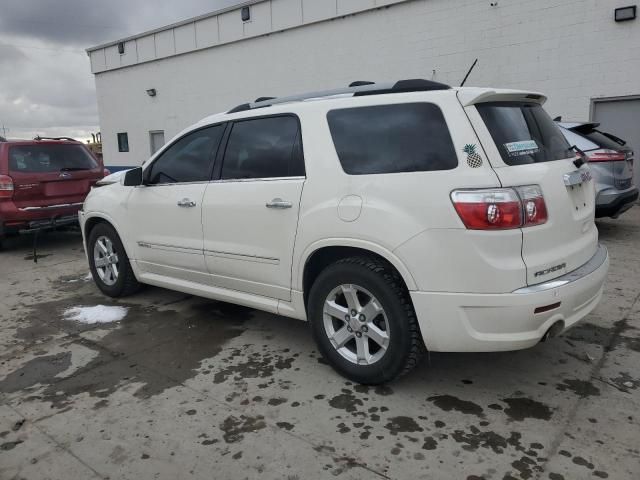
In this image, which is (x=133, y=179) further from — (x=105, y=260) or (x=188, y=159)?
(x=105, y=260)

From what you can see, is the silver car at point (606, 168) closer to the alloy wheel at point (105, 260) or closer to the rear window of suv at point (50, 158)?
the alloy wheel at point (105, 260)

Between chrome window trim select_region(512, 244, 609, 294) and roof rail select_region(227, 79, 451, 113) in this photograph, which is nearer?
chrome window trim select_region(512, 244, 609, 294)

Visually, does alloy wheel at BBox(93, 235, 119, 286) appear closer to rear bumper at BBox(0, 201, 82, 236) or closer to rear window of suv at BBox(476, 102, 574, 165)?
rear bumper at BBox(0, 201, 82, 236)

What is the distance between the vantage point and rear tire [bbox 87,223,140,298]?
494 cm

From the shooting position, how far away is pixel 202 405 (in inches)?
119

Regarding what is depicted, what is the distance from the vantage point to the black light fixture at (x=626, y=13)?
9125 mm

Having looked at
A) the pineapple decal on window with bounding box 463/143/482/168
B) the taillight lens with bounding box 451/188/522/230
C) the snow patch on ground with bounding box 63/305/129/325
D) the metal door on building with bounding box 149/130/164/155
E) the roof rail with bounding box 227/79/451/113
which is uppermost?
the metal door on building with bounding box 149/130/164/155

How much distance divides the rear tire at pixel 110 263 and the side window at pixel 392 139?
9.08 feet

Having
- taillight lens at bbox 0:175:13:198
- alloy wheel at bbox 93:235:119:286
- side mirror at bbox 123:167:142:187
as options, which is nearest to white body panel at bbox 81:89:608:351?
side mirror at bbox 123:167:142:187

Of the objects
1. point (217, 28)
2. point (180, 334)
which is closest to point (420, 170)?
point (180, 334)

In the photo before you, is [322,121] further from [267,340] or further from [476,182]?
[267,340]

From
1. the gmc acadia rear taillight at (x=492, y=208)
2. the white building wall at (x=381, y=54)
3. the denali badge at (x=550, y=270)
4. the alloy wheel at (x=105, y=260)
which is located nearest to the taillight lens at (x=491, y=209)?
the gmc acadia rear taillight at (x=492, y=208)

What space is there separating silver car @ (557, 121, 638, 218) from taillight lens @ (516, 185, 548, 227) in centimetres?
449

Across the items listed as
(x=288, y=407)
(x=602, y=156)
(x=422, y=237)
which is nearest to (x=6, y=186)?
(x=288, y=407)
